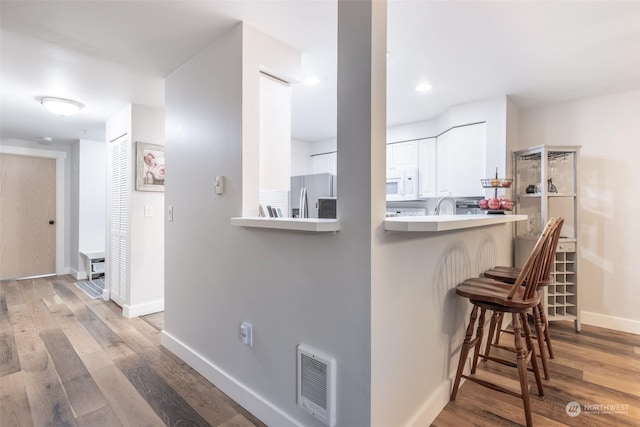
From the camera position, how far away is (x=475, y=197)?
3.30 m

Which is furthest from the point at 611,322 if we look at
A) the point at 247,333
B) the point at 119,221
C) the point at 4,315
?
the point at 4,315

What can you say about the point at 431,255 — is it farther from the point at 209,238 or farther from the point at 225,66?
the point at 225,66

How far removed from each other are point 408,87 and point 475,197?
137 centimetres

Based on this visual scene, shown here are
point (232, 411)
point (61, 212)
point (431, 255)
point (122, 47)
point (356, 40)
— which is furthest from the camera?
point (61, 212)

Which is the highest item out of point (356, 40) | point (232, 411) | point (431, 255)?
point (356, 40)

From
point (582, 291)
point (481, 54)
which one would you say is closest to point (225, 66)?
point (481, 54)

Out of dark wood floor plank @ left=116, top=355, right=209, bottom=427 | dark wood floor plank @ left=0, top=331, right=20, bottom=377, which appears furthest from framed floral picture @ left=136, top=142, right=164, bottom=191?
dark wood floor plank @ left=116, top=355, right=209, bottom=427

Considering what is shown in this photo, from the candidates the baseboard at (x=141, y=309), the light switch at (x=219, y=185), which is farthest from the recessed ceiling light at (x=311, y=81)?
the baseboard at (x=141, y=309)

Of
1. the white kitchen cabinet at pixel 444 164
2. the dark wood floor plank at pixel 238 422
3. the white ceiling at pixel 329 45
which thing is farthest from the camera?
the white kitchen cabinet at pixel 444 164

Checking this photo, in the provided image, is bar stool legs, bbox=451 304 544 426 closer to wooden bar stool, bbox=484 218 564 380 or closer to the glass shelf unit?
wooden bar stool, bbox=484 218 564 380

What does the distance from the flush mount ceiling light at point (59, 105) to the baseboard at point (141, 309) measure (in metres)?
2.06

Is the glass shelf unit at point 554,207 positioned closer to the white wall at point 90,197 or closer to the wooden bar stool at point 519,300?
the wooden bar stool at point 519,300

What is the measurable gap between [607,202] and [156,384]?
4174 mm

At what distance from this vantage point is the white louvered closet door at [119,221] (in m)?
3.30
